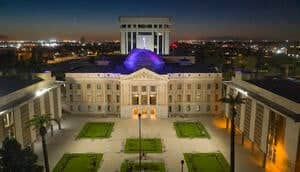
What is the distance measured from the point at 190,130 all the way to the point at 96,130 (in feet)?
69.7

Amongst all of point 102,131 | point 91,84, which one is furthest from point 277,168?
point 91,84

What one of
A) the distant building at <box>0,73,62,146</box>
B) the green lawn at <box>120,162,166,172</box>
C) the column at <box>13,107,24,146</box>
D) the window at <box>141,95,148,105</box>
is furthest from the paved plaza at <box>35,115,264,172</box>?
the column at <box>13,107,24,146</box>

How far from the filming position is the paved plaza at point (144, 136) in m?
52.0

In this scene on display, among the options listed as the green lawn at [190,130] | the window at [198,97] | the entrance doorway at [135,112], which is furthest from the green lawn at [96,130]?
the window at [198,97]

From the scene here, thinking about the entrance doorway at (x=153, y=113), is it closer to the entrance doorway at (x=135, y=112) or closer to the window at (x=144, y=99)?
the window at (x=144, y=99)

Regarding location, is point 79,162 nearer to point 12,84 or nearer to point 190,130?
point 12,84

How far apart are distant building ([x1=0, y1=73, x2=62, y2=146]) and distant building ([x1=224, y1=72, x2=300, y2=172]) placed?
38.1 meters

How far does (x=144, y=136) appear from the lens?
2557 inches

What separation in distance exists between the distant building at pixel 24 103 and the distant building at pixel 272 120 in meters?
38.1

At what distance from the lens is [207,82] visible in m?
82.9

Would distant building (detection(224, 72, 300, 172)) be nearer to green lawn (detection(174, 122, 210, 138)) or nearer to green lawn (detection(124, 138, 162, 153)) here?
green lawn (detection(174, 122, 210, 138))

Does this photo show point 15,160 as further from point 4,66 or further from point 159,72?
point 4,66

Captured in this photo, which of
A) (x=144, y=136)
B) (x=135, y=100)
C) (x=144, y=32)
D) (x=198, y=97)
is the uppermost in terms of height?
(x=144, y=32)

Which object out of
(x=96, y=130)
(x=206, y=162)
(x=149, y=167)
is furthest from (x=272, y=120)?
(x=96, y=130)
